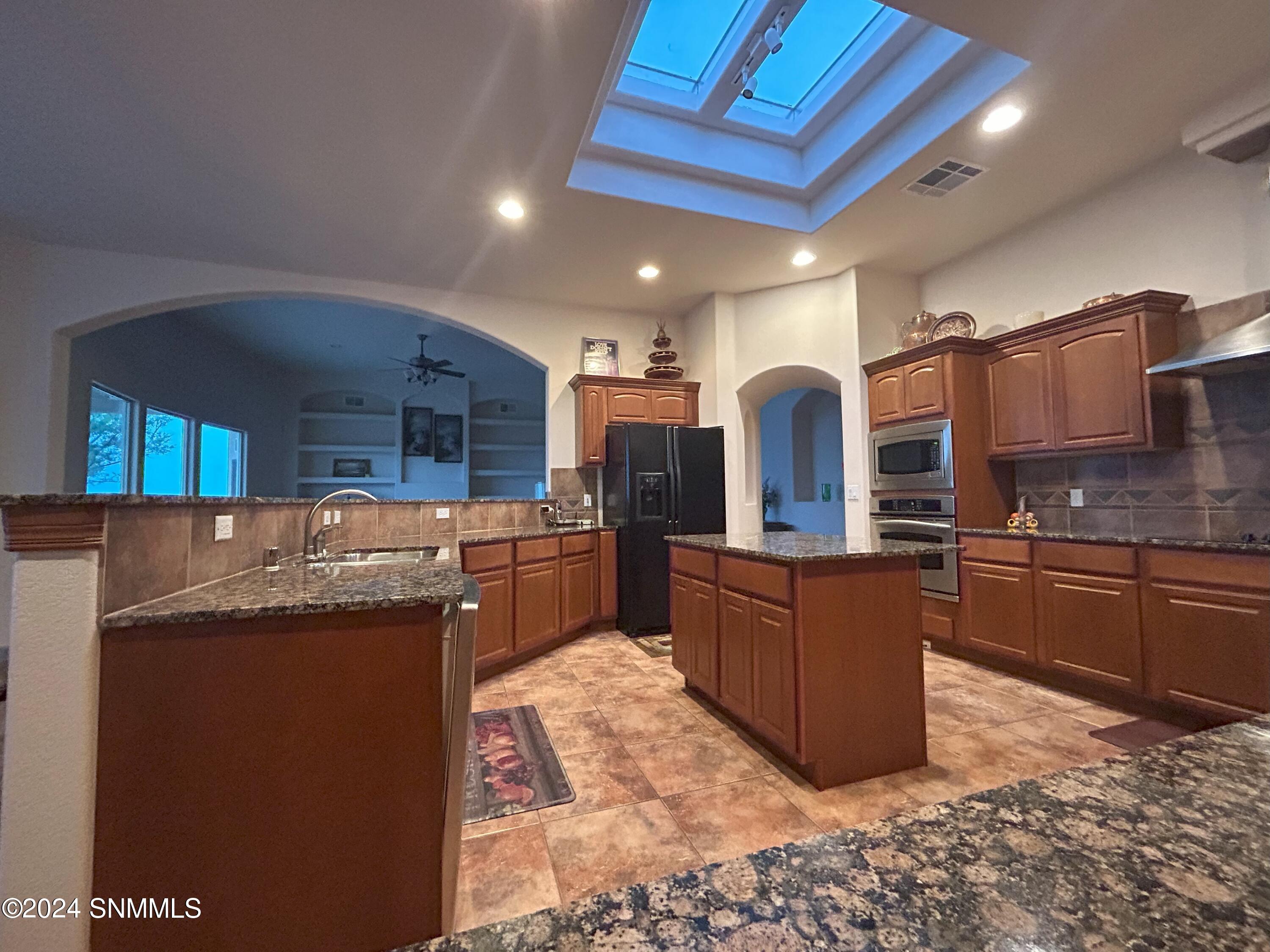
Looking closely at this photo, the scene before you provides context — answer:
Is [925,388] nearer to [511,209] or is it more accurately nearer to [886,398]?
[886,398]

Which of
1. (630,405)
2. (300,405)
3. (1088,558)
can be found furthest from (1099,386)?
(300,405)

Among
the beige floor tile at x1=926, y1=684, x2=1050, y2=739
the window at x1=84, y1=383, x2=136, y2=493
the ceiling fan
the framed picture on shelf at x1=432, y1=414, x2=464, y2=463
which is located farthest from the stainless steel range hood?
the framed picture on shelf at x1=432, y1=414, x2=464, y2=463

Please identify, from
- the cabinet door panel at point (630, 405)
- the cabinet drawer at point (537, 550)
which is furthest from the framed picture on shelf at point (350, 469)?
the cabinet drawer at point (537, 550)

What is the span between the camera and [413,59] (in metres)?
2.14

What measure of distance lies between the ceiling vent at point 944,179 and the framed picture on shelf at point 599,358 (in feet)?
Result: 8.41

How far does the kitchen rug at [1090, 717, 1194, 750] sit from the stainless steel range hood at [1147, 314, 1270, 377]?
1652 mm

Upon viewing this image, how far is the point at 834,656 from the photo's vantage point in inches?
78.7

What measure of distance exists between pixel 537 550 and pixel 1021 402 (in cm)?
324

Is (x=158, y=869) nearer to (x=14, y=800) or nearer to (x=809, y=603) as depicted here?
(x=14, y=800)

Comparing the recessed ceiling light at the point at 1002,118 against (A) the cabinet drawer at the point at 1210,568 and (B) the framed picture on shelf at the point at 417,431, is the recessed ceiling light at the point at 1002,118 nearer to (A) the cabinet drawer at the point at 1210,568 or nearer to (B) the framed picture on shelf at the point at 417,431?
(A) the cabinet drawer at the point at 1210,568

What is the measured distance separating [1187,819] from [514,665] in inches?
135

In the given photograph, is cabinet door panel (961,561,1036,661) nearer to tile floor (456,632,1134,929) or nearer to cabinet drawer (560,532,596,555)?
tile floor (456,632,1134,929)

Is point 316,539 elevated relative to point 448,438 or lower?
lower

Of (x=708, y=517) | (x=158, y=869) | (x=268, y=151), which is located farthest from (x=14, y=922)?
(x=708, y=517)
